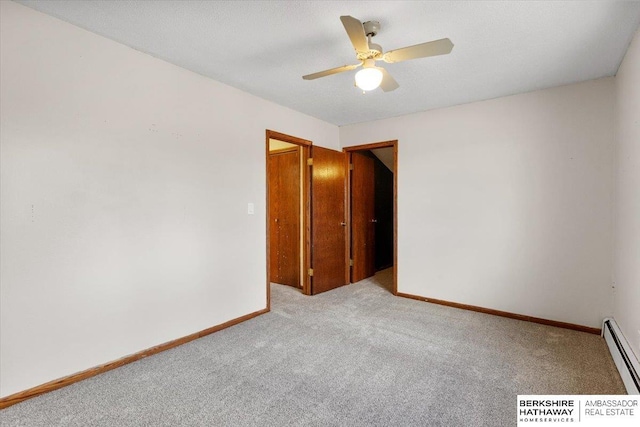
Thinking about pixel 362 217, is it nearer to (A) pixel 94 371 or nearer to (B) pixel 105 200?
(B) pixel 105 200

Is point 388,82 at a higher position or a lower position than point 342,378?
higher

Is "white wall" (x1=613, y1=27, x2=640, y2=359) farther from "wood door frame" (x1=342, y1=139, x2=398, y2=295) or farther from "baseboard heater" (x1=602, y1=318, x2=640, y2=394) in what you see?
"wood door frame" (x1=342, y1=139, x2=398, y2=295)

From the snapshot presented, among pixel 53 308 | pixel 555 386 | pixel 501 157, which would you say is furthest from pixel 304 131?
pixel 555 386

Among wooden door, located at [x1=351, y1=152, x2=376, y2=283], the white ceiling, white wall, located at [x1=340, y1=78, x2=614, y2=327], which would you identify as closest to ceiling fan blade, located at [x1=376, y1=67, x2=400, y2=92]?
the white ceiling

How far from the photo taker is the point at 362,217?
4.89 m

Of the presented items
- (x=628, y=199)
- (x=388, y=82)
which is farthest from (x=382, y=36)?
(x=628, y=199)

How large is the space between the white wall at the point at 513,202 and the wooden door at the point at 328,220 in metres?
0.86

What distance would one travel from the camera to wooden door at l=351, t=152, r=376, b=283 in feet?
15.5

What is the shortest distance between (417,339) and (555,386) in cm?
99

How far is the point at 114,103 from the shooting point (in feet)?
7.39

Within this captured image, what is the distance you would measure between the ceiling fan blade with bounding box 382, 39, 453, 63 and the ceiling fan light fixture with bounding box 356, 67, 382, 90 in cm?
13

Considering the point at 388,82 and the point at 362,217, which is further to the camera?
the point at 362,217

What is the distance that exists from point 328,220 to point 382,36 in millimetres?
2544
